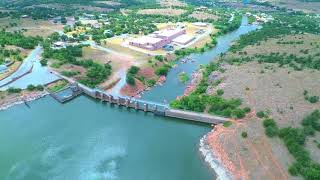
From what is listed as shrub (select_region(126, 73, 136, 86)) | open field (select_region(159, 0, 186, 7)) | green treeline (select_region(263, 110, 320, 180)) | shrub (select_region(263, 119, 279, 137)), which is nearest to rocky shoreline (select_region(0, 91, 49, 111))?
shrub (select_region(126, 73, 136, 86))

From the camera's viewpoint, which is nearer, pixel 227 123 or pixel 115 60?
pixel 227 123

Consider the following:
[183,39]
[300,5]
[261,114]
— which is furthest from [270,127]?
[300,5]

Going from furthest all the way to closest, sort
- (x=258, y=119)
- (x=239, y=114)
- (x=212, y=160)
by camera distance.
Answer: (x=239, y=114), (x=258, y=119), (x=212, y=160)

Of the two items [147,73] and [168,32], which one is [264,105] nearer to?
[147,73]

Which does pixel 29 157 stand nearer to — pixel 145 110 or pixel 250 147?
pixel 145 110

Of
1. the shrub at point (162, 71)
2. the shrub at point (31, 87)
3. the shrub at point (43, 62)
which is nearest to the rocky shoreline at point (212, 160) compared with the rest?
the shrub at point (162, 71)

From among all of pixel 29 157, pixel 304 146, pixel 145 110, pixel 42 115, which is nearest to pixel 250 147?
pixel 304 146

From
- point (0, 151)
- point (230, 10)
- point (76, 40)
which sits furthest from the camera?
point (230, 10)
